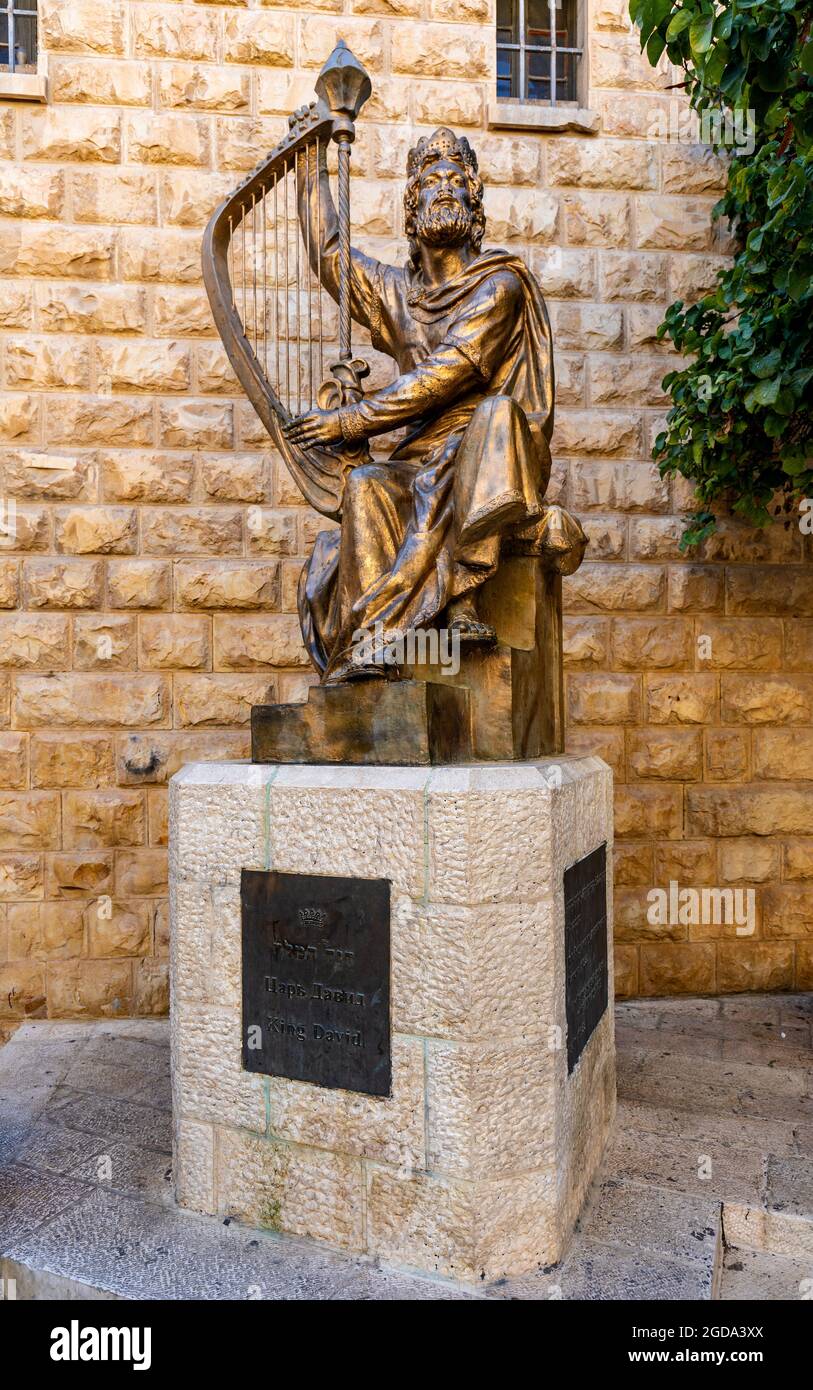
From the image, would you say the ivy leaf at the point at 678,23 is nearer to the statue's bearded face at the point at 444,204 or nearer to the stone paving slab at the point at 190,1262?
the statue's bearded face at the point at 444,204

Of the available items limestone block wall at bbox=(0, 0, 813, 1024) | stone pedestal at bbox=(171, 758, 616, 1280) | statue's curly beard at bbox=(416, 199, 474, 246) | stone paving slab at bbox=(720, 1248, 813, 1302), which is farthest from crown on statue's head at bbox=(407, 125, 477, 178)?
stone paving slab at bbox=(720, 1248, 813, 1302)

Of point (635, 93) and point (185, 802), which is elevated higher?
point (635, 93)

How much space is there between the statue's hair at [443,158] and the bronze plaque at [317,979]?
1978mm

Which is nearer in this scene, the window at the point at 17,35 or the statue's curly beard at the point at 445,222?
the statue's curly beard at the point at 445,222

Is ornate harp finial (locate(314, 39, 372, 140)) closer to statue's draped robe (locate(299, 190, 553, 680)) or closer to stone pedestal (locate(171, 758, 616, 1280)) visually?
statue's draped robe (locate(299, 190, 553, 680))

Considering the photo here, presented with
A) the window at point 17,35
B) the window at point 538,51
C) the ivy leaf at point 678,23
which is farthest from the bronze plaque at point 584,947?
the window at point 17,35

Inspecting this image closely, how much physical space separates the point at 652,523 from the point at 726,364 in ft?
3.64

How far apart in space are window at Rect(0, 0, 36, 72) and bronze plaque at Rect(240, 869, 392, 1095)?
14.8ft

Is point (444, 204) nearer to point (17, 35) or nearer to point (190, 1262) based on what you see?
point (190, 1262)

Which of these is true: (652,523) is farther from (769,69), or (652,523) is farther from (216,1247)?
(216,1247)

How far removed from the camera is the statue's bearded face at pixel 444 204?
2.91 metres

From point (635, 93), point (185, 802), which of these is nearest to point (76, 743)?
point (185, 802)

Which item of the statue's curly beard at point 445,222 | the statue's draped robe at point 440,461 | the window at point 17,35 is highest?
the window at point 17,35

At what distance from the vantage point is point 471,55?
4969mm
